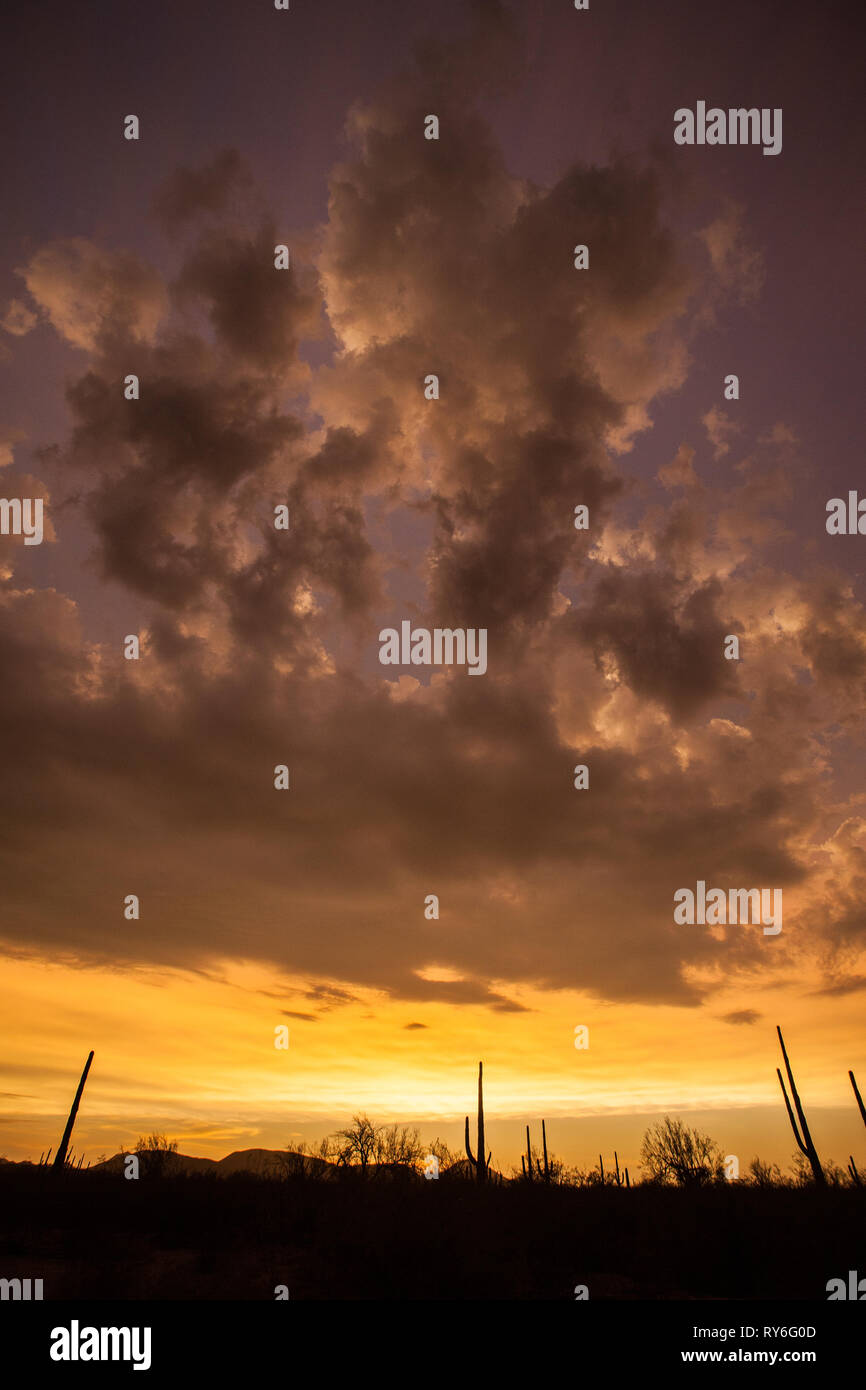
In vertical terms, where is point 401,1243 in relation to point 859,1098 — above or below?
above

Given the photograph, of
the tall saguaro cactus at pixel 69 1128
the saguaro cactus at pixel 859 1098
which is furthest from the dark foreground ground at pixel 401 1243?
the saguaro cactus at pixel 859 1098

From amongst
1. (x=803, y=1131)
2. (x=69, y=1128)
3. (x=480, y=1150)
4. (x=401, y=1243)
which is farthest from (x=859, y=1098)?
(x=69, y=1128)

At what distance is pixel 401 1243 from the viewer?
12.8 metres

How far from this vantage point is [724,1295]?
516 inches

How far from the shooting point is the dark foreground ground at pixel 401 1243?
12484 millimetres

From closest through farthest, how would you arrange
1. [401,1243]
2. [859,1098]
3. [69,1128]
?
[401,1243] < [69,1128] < [859,1098]

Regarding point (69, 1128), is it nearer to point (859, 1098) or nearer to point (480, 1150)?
point (480, 1150)

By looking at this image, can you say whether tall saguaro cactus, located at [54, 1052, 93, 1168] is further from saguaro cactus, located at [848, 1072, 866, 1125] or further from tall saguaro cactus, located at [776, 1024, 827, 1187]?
saguaro cactus, located at [848, 1072, 866, 1125]

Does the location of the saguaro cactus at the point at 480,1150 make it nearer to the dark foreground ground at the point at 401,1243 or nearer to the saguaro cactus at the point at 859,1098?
the dark foreground ground at the point at 401,1243

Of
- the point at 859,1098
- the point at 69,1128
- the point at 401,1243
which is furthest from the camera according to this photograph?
the point at 859,1098
